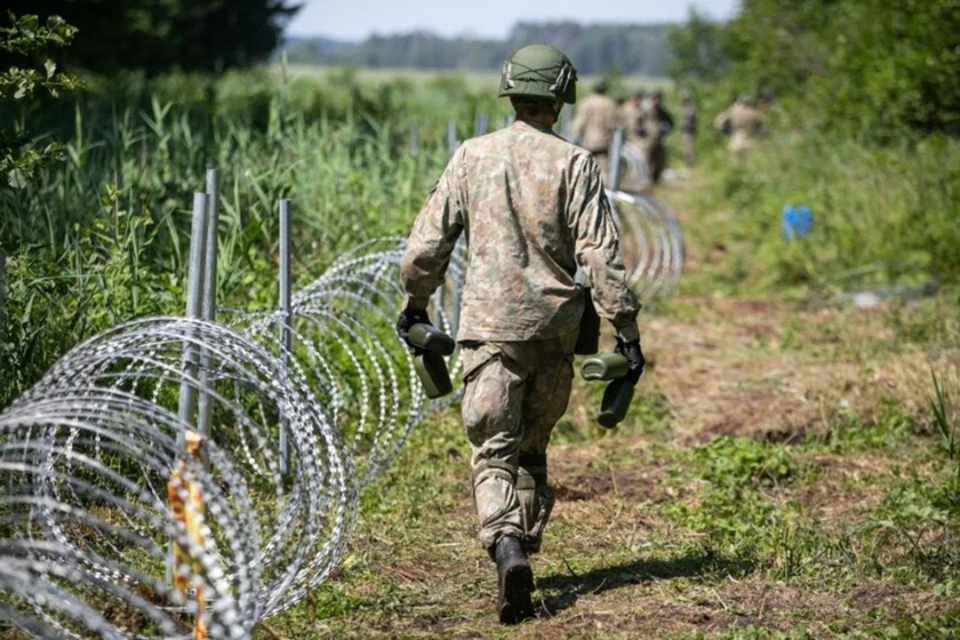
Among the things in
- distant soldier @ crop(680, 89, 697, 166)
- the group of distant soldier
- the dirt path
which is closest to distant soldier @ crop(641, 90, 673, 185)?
the group of distant soldier

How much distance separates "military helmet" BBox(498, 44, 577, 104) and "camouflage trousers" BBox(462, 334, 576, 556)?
0.89 m

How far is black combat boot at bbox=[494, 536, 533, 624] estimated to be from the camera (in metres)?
5.50

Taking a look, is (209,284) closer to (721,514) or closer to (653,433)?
(721,514)

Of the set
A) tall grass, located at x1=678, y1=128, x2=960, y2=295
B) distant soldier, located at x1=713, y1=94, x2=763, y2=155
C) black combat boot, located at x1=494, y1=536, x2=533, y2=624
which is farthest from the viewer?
distant soldier, located at x1=713, y1=94, x2=763, y2=155

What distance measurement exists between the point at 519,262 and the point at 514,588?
116 cm

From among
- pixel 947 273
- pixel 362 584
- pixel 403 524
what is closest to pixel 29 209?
pixel 403 524

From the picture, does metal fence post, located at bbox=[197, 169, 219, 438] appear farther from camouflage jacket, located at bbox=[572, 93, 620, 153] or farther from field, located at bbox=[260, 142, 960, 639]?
camouflage jacket, located at bbox=[572, 93, 620, 153]

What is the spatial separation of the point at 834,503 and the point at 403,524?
204 cm

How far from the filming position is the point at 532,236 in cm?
592

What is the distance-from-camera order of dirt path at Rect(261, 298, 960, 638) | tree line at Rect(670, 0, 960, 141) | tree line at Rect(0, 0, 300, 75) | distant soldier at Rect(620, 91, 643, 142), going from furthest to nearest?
distant soldier at Rect(620, 91, 643, 142) → tree line at Rect(0, 0, 300, 75) → tree line at Rect(670, 0, 960, 141) → dirt path at Rect(261, 298, 960, 638)

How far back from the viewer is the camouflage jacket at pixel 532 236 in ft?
19.3

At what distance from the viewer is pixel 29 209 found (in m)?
8.25

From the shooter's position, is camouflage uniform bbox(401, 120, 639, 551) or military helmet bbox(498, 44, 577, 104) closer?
camouflage uniform bbox(401, 120, 639, 551)

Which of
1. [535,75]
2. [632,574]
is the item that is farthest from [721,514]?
[535,75]
